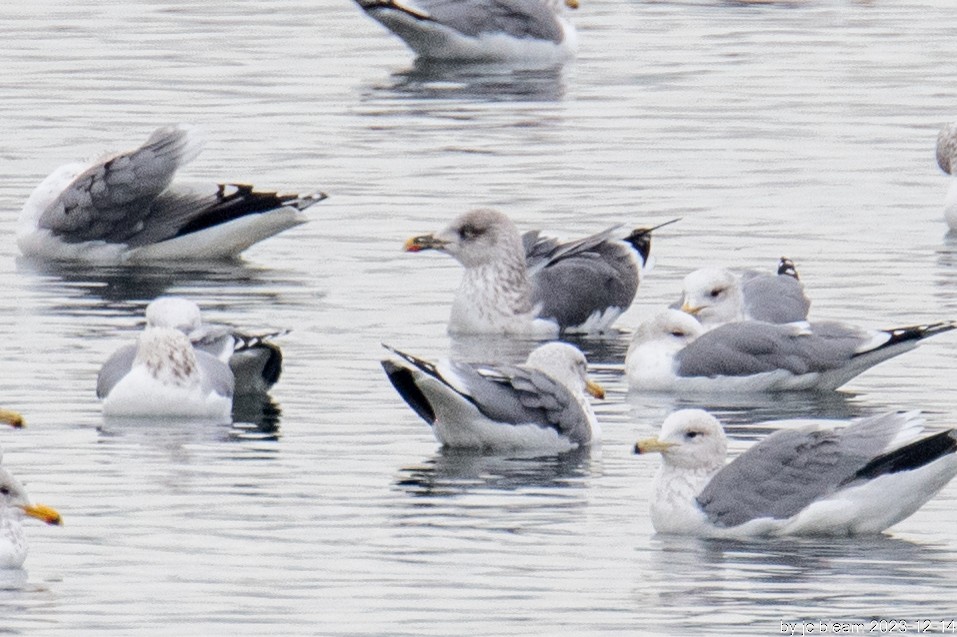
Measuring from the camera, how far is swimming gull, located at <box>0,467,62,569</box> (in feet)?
40.4

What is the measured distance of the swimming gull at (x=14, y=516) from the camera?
12320 millimetres

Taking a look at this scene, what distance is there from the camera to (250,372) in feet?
56.2

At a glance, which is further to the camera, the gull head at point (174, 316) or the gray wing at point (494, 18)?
the gray wing at point (494, 18)

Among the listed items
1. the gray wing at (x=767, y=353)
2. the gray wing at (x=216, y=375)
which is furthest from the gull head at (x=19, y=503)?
the gray wing at (x=767, y=353)

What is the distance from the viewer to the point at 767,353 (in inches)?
684

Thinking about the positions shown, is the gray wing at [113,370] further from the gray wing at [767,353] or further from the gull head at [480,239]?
the gull head at [480,239]

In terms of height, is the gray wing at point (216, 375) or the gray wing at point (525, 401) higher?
the gray wing at point (525, 401)

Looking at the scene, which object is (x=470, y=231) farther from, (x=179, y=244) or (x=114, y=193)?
(x=114, y=193)

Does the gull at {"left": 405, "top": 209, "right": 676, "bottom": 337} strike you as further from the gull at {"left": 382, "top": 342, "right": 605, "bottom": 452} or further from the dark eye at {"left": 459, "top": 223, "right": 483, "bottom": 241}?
the gull at {"left": 382, "top": 342, "right": 605, "bottom": 452}

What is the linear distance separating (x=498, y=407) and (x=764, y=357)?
263cm

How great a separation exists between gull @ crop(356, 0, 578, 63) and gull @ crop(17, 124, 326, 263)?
12125mm

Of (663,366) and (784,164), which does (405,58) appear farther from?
(663,366)

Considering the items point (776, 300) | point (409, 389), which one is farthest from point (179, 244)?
point (409, 389)

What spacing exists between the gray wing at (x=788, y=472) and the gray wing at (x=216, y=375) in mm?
3812
